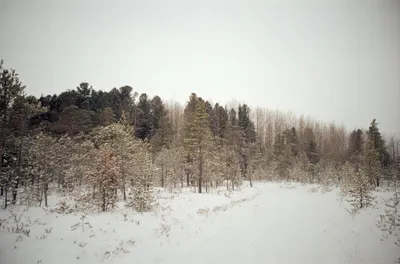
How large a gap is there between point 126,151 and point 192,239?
14152 mm

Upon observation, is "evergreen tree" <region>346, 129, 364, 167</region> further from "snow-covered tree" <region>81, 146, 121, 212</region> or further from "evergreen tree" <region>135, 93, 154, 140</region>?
"snow-covered tree" <region>81, 146, 121, 212</region>

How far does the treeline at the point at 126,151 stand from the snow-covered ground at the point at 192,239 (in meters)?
3.68

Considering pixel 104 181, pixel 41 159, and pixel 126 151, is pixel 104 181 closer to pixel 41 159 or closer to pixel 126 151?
pixel 126 151

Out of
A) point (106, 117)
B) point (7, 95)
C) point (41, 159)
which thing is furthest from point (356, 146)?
point (7, 95)

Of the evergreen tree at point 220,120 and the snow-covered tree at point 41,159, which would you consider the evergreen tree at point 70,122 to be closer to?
the snow-covered tree at point 41,159

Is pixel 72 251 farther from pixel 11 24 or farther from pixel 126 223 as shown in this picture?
A: pixel 11 24

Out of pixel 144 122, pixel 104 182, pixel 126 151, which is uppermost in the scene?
pixel 144 122

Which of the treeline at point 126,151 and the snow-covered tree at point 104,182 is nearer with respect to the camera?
the snow-covered tree at point 104,182

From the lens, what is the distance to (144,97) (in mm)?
60000

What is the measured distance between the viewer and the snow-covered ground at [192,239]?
9463 millimetres

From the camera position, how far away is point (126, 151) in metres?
23.6

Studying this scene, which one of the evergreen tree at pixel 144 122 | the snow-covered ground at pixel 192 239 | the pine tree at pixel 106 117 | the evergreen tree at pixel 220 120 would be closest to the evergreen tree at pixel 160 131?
the evergreen tree at pixel 144 122

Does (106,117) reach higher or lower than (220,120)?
lower

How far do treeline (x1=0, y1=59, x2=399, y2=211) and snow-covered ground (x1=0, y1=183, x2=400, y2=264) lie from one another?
3.68 m
